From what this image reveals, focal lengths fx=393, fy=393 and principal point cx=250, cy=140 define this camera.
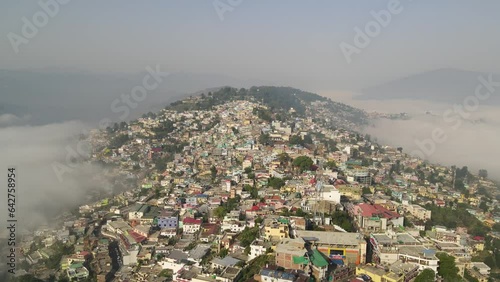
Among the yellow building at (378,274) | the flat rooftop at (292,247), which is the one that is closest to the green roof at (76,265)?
the flat rooftop at (292,247)

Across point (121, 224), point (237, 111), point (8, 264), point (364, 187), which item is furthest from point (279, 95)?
point (8, 264)

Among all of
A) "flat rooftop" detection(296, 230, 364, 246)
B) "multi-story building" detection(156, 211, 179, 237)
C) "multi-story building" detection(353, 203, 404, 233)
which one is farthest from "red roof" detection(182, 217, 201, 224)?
"multi-story building" detection(353, 203, 404, 233)

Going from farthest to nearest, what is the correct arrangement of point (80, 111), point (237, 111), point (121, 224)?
point (80, 111) < point (237, 111) < point (121, 224)

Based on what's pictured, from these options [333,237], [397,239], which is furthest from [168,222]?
[397,239]

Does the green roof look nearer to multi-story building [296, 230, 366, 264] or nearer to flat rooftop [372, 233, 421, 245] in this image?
multi-story building [296, 230, 366, 264]

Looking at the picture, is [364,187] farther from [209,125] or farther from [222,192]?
[209,125]

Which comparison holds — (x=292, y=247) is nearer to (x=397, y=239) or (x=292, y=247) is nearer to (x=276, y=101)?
(x=397, y=239)
